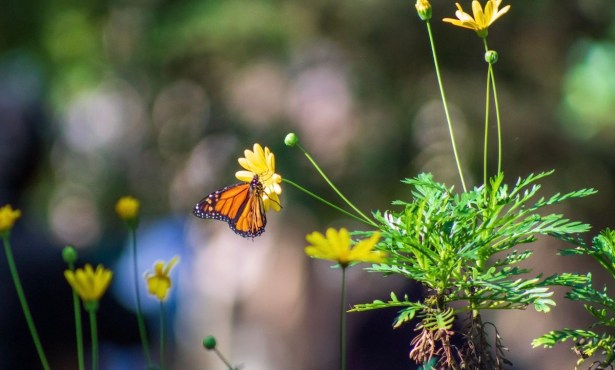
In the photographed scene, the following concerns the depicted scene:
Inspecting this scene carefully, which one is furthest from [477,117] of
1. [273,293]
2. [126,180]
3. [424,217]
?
[424,217]

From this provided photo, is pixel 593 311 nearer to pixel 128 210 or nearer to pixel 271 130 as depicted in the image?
pixel 128 210

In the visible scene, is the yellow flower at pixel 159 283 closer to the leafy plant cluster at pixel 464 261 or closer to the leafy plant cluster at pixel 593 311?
the leafy plant cluster at pixel 464 261

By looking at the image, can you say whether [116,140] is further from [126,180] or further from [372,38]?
[372,38]

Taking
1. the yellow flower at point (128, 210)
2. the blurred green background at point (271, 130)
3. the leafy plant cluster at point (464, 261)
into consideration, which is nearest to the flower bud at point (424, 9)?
the leafy plant cluster at point (464, 261)

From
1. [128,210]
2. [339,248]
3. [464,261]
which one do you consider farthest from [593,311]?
[128,210]

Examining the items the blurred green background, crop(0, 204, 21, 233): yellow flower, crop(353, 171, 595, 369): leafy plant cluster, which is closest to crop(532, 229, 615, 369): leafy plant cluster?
crop(353, 171, 595, 369): leafy plant cluster

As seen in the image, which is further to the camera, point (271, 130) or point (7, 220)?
point (271, 130)

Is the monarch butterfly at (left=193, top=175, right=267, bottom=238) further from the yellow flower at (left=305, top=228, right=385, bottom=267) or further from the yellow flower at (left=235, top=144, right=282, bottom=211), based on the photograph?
the yellow flower at (left=305, top=228, right=385, bottom=267)
